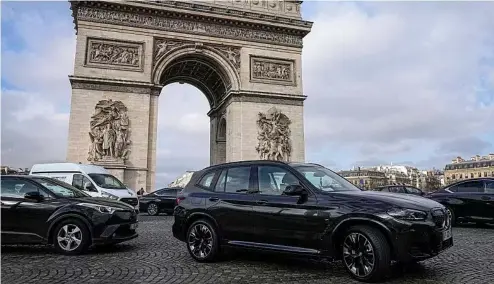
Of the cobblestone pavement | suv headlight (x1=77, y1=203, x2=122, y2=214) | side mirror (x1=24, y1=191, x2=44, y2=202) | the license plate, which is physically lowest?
the cobblestone pavement

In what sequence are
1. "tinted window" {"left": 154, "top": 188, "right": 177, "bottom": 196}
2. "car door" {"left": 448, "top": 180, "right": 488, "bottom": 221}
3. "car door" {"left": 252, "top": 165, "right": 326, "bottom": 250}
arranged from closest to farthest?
"car door" {"left": 252, "top": 165, "right": 326, "bottom": 250} < "car door" {"left": 448, "top": 180, "right": 488, "bottom": 221} < "tinted window" {"left": 154, "top": 188, "right": 177, "bottom": 196}

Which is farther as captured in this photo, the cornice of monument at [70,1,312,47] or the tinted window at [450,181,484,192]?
the cornice of monument at [70,1,312,47]

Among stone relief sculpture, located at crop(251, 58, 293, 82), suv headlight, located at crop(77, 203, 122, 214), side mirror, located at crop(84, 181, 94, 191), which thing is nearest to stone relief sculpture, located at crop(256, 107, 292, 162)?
stone relief sculpture, located at crop(251, 58, 293, 82)

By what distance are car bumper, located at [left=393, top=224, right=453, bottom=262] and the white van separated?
39.2ft

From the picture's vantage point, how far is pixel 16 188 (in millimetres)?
7445

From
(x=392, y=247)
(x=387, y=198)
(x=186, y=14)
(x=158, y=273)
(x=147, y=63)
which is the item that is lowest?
(x=158, y=273)

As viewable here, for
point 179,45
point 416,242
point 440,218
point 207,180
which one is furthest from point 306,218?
point 179,45

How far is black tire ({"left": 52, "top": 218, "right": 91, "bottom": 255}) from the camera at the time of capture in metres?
7.03

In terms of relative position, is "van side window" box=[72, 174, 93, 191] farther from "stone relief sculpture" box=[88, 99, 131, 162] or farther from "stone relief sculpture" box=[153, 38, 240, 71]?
"stone relief sculpture" box=[153, 38, 240, 71]

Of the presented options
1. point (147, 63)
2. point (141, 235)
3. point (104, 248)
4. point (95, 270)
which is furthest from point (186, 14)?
point (95, 270)

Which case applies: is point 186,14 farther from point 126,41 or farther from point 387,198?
point 387,198

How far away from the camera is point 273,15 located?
26391mm

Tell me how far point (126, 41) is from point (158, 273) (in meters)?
20.4

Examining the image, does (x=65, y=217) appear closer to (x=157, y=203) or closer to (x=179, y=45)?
(x=157, y=203)
